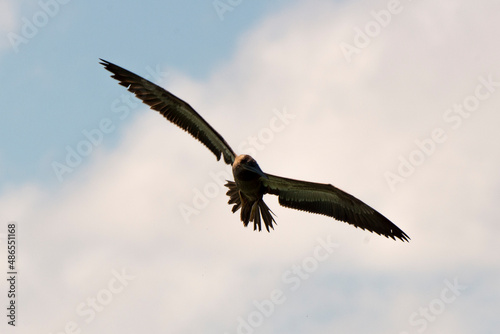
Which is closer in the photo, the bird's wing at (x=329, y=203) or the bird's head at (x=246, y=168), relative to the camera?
the bird's head at (x=246, y=168)

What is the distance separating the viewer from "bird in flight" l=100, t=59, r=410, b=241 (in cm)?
1570

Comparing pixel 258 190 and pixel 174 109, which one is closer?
pixel 258 190

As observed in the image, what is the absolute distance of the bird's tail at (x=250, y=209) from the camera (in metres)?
15.6

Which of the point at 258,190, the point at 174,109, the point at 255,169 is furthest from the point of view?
the point at 174,109

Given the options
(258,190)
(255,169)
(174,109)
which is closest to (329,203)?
(258,190)

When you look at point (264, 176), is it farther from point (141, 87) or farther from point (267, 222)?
point (141, 87)

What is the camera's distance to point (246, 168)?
14977 millimetres

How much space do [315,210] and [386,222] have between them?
154 centimetres

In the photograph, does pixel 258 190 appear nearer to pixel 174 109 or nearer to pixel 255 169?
pixel 255 169

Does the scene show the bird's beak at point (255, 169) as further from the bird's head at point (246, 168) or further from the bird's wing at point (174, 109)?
the bird's wing at point (174, 109)

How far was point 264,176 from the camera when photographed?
14906 mm

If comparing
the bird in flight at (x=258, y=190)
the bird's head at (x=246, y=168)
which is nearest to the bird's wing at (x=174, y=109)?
the bird in flight at (x=258, y=190)

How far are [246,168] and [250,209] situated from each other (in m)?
1.12

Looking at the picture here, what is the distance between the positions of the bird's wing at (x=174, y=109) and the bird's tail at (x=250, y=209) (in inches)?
27.3
